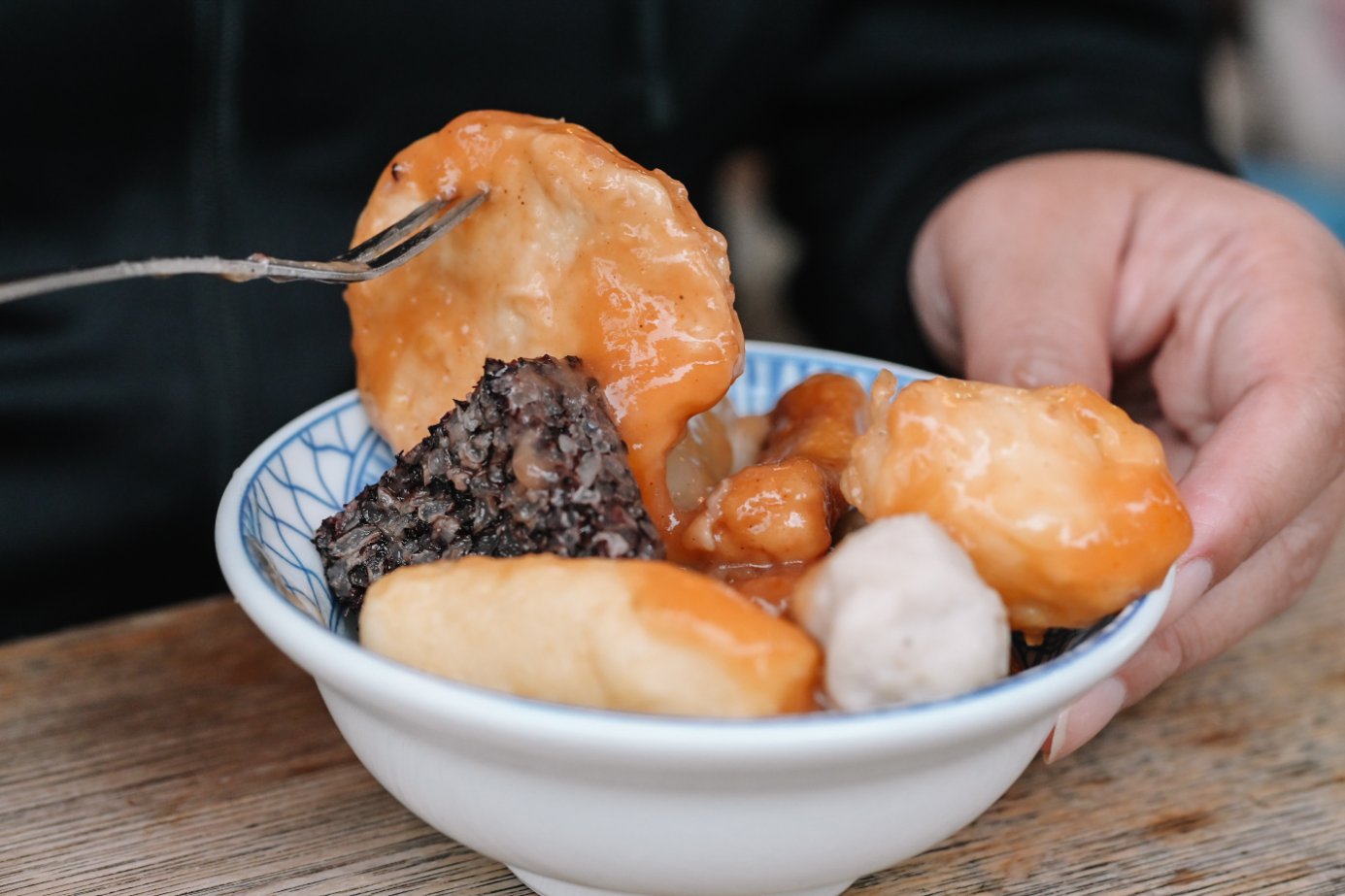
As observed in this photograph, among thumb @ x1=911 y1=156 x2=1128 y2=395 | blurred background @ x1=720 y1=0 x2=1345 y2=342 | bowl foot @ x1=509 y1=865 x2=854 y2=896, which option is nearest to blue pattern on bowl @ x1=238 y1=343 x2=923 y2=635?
thumb @ x1=911 y1=156 x2=1128 y2=395

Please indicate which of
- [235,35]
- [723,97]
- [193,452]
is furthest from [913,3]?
[193,452]

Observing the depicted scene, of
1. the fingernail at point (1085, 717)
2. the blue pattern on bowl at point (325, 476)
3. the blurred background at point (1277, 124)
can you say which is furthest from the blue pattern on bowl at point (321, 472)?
the blurred background at point (1277, 124)

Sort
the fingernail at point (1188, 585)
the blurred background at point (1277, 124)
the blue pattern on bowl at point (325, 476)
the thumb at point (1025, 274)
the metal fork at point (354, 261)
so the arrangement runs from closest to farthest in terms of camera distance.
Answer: the metal fork at point (354, 261), the blue pattern on bowl at point (325, 476), the fingernail at point (1188, 585), the thumb at point (1025, 274), the blurred background at point (1277, 124)

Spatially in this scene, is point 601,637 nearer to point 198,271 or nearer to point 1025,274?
point 198,271

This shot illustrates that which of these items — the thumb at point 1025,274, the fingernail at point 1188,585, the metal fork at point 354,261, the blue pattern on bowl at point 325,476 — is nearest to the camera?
the metal fork at point 354,261

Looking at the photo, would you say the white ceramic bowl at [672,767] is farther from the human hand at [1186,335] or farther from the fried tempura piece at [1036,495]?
the human hand at [1186,335]

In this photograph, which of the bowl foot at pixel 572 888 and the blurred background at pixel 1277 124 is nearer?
the bowl foot at pixel 572 888

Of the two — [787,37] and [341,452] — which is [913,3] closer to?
[787,37]

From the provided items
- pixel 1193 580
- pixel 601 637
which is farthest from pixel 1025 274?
pixel 601 637
